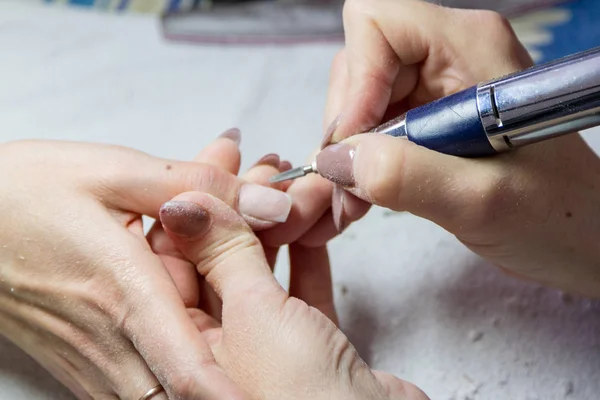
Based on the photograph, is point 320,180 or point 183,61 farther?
point 183,61

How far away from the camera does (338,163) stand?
0.47m

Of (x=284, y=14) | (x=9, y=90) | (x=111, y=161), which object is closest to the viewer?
(x=111, y=161)

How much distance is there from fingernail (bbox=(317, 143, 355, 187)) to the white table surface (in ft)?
0.58

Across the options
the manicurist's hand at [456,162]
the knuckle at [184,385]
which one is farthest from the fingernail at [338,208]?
the knuckle at [184,385]

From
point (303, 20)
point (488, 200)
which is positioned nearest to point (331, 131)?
point (488, 200)

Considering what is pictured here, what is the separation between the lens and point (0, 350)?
0.57 metres

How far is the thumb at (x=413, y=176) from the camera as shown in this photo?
0.42m

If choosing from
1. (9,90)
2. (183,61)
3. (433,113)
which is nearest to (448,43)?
(433,113)

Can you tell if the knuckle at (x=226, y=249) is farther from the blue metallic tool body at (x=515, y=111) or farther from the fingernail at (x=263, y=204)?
the blue metallic tool body at (x=515, y=111)

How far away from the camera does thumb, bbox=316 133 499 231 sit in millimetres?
420

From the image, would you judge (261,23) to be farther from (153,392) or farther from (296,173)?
(153,392)

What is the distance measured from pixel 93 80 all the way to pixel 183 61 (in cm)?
12

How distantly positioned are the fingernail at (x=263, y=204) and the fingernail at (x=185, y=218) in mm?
61

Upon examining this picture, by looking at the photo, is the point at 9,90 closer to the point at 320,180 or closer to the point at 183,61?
the point at 183,61
